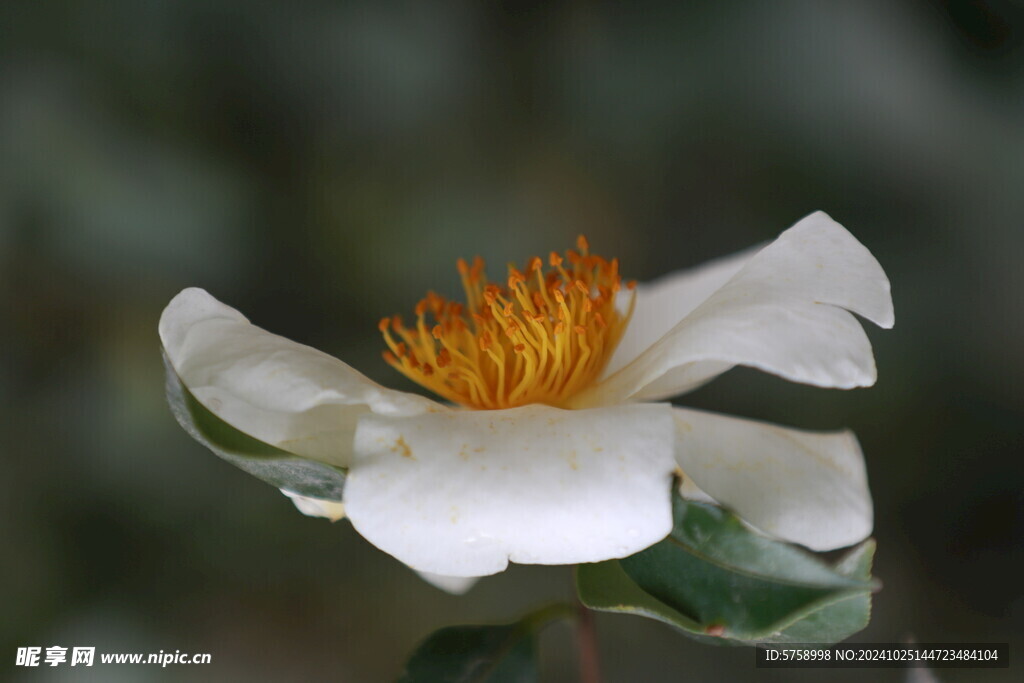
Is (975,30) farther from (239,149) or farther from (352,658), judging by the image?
(352,658)

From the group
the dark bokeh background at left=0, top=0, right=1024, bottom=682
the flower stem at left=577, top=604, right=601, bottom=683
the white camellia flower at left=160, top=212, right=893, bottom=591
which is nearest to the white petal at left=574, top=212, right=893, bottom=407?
the white camellia flower at left=160, top=212, right=893, bottom=591

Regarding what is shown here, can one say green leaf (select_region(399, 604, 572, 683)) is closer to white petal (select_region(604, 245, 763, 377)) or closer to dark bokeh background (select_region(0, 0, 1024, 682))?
white petal (select_region(604, 245, 763, 377))

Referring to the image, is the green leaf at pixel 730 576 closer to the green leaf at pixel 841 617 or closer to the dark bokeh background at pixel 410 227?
the green leaf at pixel 841 617

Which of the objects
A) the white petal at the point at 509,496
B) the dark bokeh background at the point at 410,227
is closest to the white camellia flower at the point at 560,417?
the white petal at the point at 509,496

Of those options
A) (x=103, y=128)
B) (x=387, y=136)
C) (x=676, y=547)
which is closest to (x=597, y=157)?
(x=387, y=136)

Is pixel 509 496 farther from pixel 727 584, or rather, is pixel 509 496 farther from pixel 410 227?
pixel 410 227

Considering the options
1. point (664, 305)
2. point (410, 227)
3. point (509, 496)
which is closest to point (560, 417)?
point (509, 496)

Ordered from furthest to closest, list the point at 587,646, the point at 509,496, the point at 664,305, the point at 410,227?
1. the point at 410,227
2. the point at 664,305
3. the point at 587,646
4. the point at 509,496
